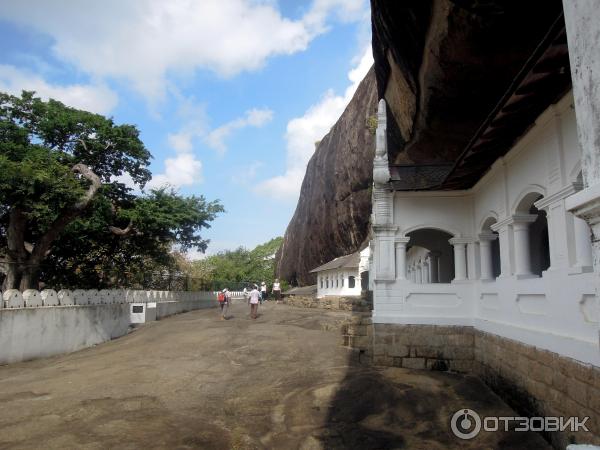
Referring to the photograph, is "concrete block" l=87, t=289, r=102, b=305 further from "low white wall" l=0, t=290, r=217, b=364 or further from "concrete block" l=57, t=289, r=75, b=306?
"concrete block" l=57, t=289, r=75, b=306

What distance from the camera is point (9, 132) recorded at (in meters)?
15.4

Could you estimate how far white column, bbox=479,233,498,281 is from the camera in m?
9.24

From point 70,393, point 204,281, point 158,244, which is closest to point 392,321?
point 70,393

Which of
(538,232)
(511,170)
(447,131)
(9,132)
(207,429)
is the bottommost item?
(207,429)

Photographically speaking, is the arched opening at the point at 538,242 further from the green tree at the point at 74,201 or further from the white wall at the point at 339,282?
the white wall at the point at 339,282

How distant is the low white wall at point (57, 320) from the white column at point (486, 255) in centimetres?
1121

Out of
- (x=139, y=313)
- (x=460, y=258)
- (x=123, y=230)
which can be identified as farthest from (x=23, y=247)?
(x=460, y=258)

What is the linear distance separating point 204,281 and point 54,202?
50.1ft

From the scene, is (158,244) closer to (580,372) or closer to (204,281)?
(204,281)

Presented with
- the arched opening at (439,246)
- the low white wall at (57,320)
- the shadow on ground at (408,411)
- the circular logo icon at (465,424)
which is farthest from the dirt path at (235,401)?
the arched opening at (439,246)

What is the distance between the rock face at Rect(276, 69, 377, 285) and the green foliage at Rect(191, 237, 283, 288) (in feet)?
41.2

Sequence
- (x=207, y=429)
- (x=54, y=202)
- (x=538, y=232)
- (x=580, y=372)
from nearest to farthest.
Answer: (x=580, y=372) → (x=207, y=429) → (x=538, y=232) → (x=54, y=202)

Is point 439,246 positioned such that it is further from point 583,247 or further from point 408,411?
point 583,247

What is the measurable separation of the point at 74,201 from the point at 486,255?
1215cm
